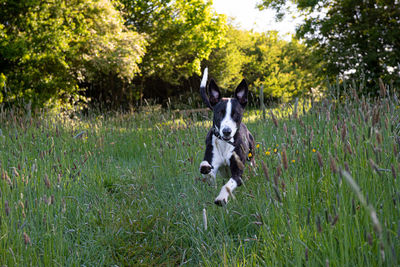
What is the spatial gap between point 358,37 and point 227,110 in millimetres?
12512

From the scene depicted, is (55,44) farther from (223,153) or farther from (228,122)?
(228,122)

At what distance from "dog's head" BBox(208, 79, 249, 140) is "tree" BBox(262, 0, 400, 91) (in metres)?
9.91

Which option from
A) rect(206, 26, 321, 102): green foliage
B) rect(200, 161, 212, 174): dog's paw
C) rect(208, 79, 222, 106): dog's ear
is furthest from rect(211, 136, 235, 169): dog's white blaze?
rect(206, 26, 321, 102): green foliage

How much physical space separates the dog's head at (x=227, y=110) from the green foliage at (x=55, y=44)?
898 centimetres

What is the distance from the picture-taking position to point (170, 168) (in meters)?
4.83

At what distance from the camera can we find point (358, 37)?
44.8 ft

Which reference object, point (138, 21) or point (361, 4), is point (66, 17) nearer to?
point (138, 21)

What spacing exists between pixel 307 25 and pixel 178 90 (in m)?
12.5

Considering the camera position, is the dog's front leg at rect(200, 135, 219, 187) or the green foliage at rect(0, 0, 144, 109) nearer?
the dog's front leg at rect(200, 135, 219, 187)

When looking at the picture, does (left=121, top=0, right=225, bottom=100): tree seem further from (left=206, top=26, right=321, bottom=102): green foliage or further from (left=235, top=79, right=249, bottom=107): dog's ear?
(left=235, top=79, right=249, bottom=107): dog's ear

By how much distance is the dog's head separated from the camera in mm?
3404

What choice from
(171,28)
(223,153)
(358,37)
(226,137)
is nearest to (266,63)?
(171,28)

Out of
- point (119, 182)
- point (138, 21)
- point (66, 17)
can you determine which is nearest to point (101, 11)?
point (66, 17)

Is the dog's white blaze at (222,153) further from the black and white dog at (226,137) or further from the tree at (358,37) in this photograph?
the tree at (358,37)
